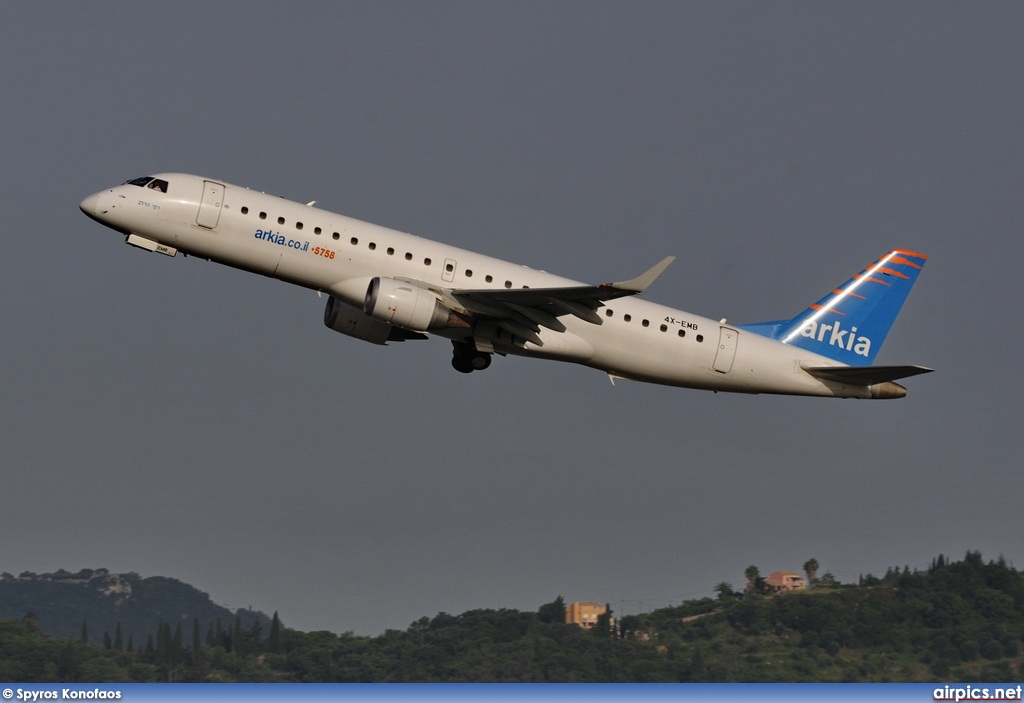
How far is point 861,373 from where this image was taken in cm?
4603

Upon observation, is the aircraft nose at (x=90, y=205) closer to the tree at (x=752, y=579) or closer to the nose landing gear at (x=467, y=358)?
the nose landing gear at (x=467, y=358)

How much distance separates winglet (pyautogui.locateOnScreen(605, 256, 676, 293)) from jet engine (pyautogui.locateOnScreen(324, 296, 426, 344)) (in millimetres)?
9493

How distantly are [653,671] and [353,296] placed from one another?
66.6m

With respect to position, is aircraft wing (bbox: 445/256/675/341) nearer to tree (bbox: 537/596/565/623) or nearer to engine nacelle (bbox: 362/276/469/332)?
engine nacelle (bbox: 362/276/469/332)

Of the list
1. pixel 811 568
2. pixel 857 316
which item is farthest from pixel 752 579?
pixel 857 316

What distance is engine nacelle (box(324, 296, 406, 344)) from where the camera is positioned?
46250 mm

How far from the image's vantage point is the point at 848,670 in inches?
4053

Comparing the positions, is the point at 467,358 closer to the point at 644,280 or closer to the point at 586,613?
the point at 644,280

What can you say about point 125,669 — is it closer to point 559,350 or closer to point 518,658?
point 518,658

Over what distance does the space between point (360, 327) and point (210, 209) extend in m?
7.14

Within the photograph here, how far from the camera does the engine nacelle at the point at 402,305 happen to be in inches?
1622

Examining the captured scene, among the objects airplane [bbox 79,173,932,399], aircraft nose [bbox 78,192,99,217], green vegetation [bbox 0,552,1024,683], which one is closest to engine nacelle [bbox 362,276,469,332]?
airplane [bbox 79,173,932,399]

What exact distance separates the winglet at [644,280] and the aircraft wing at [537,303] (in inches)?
1.2

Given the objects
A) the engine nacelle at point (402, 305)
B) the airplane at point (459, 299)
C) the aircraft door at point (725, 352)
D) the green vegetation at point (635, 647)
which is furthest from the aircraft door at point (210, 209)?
the green vegetation at point (635, 647)
